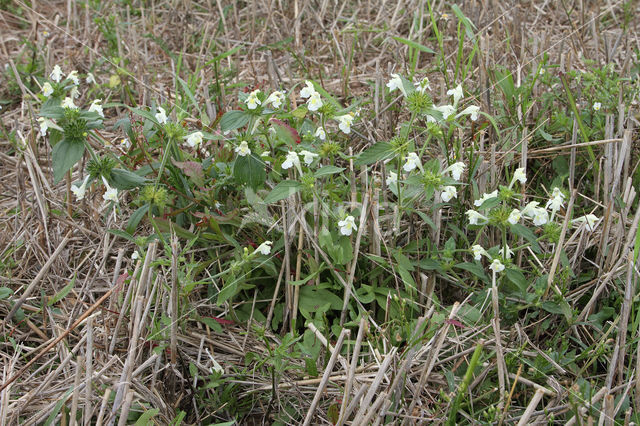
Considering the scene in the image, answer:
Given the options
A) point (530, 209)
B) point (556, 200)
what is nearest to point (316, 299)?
point (530, 209)

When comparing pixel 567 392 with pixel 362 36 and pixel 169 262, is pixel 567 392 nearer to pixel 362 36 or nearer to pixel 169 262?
pixel 169 262

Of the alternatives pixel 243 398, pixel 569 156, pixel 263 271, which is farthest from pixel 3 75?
pixel 569 156

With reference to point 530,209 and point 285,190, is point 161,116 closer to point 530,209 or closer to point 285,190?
point 285,190

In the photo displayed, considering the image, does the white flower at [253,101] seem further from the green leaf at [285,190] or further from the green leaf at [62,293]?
the green leaf at [62,293]

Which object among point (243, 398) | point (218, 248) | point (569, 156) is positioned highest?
point (569, 156)

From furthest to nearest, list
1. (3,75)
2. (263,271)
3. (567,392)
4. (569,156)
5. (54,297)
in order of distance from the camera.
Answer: (3,75)
(569,156)
(263,271)
(54,297)
(567,392)

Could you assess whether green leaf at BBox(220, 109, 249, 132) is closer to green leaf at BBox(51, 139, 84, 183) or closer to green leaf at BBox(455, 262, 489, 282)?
green leaf at BBox(51, 139, 84, 183)
